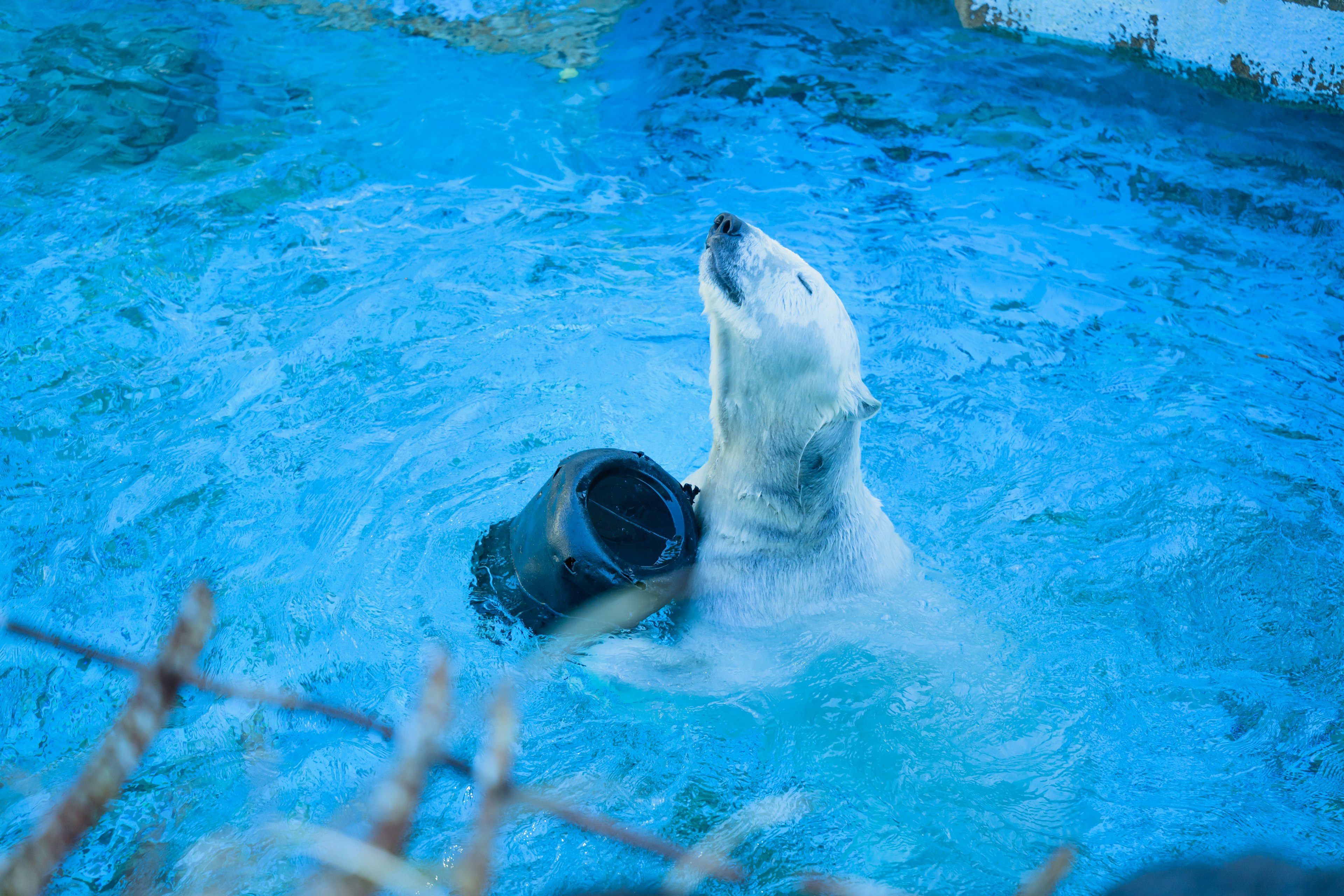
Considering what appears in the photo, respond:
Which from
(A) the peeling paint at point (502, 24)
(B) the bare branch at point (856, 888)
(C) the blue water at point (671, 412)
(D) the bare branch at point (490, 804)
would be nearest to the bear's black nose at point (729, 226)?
(C) the blue water at point (671, 412)

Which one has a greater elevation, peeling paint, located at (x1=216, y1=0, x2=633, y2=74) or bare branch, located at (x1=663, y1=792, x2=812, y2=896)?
peeling paint, located at (x1=216, y1=0, x2=633, y2=74)

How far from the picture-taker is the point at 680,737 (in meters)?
3.42

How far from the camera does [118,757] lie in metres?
0.56

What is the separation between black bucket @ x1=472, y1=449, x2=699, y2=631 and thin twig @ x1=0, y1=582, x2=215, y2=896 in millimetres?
2270

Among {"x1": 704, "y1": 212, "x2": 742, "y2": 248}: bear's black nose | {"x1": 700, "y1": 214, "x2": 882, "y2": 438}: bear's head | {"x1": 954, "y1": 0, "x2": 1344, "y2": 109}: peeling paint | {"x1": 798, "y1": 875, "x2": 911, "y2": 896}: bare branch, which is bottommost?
{"x1": 798, "y1": 875, "x2": 911, "y2": 896}: bare branch

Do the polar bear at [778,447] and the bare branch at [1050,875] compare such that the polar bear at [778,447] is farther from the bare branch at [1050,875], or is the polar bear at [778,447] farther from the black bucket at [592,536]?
the bare branch at [1050,875]

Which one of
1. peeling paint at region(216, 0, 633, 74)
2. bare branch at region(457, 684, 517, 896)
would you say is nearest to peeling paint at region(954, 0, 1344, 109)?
peeling paint at region(216, 0, 633, 74)

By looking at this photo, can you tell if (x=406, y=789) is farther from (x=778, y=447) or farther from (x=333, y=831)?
(x=778, y=447)

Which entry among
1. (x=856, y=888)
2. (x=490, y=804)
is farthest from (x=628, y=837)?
(x=856, y=888)

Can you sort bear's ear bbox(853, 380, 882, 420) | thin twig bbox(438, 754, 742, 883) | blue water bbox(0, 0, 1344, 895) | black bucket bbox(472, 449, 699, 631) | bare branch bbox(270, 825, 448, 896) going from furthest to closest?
blue water bbox(0, 0, 1344, 895)
bear's ear bbox(853, 380, 882, 420)
black bucket bbox(472, 449, 699, 631)
thin twig bbox(438, 754, 742, 883)
bare branch bbox(270, 825, 448, 896)

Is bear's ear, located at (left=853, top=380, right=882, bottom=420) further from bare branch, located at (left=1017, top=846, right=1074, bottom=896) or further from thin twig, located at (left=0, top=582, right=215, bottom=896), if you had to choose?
thin twig, located at (left=0, top=582, right=215, bottom=896)

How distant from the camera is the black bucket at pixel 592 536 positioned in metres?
2.90

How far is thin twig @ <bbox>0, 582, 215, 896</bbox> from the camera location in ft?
1.78

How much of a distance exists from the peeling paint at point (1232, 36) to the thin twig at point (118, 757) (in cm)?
784
